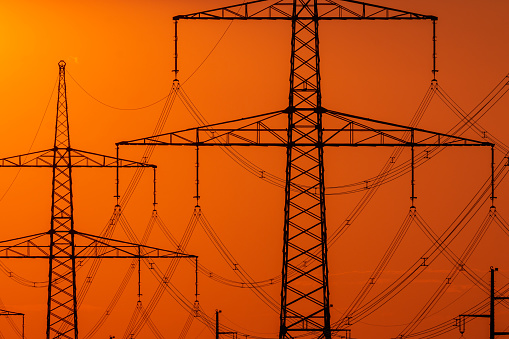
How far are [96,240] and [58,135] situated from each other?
4.88 metres

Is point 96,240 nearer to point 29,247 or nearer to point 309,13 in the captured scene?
point 29,247

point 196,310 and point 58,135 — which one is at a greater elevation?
point 58,135

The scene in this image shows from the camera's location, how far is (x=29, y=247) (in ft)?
192

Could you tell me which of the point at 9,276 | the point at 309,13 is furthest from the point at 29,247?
the point at 309,13

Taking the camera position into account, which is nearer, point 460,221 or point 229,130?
point 229,130

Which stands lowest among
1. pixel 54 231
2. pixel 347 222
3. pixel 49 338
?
pixel 49 338

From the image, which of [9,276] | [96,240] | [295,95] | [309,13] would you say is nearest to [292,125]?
[295,95]

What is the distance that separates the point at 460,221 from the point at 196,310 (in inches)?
503

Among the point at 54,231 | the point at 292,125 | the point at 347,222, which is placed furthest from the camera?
the point at 347,222

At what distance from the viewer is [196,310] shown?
220 feet

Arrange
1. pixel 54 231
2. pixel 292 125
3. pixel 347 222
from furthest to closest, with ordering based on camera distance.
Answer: pixel 347 222 < pixel 54 231 < pixel 292 125

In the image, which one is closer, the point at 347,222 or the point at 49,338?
the point at 49,338

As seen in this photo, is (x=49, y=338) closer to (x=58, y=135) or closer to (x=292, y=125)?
(x=58, y=135)

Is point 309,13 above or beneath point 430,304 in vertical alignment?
above
